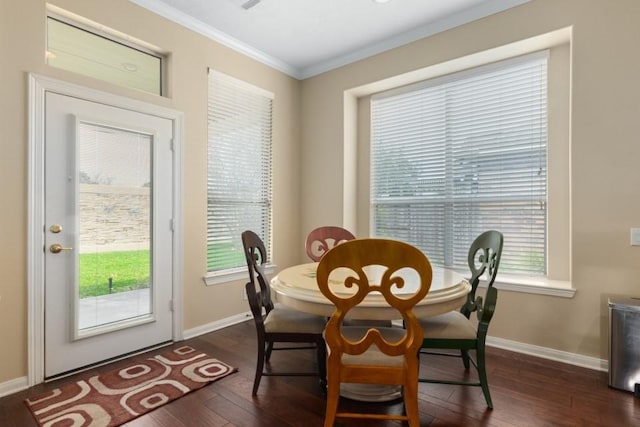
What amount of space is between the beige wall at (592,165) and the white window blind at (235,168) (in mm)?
2256

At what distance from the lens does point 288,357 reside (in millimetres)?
2578

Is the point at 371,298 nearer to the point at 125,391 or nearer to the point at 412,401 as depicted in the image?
the point at 412,401

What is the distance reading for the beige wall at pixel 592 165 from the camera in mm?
2254

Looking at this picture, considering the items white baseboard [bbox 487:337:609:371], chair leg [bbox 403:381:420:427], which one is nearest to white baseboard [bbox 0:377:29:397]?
chair leg [bbox 403:381:420:427]

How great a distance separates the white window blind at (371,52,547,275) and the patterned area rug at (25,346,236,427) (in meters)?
2.30

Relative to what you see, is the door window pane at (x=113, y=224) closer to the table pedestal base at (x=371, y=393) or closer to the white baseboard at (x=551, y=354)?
the table pedestal base at (x=371, y=393)

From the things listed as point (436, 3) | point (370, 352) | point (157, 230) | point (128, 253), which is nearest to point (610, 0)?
point (436, 3)

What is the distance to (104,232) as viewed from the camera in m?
2.53

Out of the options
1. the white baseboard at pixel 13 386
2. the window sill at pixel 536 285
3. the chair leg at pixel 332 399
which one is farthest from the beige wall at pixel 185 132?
the window sill at pixel 536 285

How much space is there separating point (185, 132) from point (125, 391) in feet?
6.86

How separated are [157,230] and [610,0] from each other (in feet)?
12.6

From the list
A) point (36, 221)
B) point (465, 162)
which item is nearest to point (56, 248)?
point (36, 221)

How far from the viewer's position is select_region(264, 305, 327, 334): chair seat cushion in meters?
1.98

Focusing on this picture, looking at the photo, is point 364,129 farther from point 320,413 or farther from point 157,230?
point 320,413
